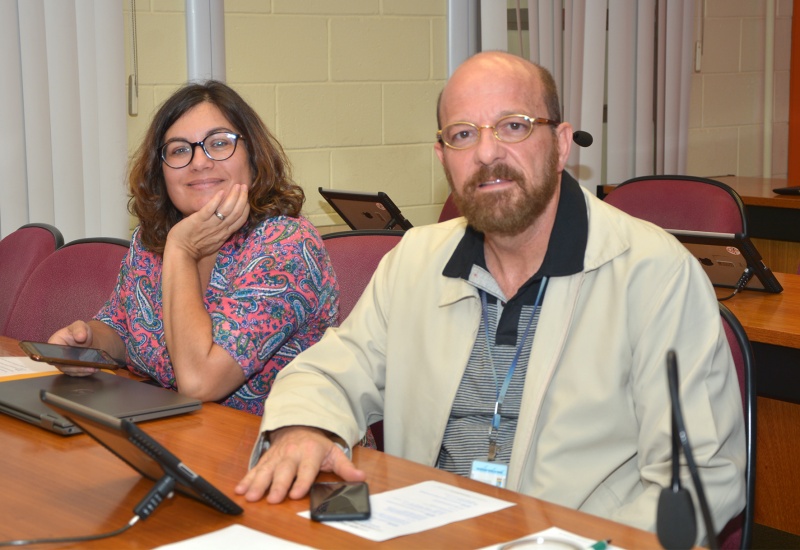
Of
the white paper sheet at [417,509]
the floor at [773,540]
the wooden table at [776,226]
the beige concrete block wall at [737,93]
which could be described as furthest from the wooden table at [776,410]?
the beige concrete block wall at [737,93]

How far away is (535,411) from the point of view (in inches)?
56.0

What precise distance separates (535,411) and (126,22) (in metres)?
2.45

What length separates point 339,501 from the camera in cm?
114

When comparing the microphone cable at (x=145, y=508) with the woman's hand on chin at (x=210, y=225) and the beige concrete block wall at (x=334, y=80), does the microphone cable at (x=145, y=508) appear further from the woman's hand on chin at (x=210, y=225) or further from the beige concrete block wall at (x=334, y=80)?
the beige concrete block wall at (x=334, y=80)

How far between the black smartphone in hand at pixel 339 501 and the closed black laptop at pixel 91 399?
0.42m

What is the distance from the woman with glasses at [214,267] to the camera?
5.81 feet

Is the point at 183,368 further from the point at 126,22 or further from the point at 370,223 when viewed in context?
the point at 126,22

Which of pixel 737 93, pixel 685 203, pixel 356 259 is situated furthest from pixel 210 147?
pixel 737 93

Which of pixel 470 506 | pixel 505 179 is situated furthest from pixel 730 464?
pixel 505 179

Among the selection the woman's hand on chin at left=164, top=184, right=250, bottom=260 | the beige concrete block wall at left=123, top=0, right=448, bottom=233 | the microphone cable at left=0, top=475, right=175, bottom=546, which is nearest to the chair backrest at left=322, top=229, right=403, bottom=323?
the woman's hand on chin at left=164, top=184, right=250, bottom=260

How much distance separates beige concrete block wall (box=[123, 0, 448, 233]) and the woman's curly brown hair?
136 cm

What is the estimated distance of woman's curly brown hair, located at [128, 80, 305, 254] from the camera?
203 centimetres

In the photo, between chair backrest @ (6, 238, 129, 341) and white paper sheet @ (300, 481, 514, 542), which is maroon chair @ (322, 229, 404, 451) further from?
white paper sheet @ (300, 481, 514, 542)

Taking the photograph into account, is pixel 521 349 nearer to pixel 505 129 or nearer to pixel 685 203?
pixel 505 129
